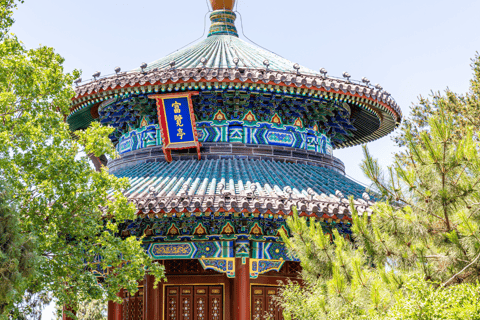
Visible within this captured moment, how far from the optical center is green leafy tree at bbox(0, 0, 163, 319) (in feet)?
29.6

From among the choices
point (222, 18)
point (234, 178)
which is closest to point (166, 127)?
point (234, 178)

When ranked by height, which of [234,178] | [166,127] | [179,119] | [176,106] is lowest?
[234,178]

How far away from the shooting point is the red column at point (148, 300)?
41.5 feet

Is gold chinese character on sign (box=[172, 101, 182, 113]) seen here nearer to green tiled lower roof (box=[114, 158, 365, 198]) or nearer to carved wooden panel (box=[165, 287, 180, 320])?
green tiled lower roof (box=[114, 158, 365, 198])

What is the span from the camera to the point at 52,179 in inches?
363

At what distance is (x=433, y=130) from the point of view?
721 centimetres

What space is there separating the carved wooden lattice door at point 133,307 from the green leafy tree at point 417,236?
6.09 metres

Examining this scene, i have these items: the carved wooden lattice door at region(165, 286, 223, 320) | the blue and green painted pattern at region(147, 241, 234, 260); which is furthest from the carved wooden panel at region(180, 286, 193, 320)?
the blue and green painted pattern at region(147, 241, 234, 260)

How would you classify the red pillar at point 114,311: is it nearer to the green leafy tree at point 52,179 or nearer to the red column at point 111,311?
the red column at point 111,311

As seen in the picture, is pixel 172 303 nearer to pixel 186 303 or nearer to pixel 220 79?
pixel 186 303

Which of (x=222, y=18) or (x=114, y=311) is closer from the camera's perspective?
(x=114, y=311)

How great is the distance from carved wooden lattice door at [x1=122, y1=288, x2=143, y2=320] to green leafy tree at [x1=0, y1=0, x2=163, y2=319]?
3679mm

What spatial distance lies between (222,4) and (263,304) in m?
9.33

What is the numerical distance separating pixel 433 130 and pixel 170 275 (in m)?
7.44
